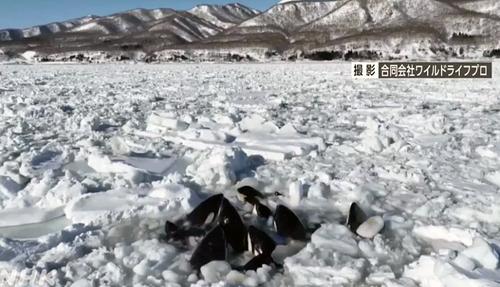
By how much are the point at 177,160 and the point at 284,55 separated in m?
88.1

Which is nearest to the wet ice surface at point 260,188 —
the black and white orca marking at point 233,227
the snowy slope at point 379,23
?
the black and white orca marking at point 233,227

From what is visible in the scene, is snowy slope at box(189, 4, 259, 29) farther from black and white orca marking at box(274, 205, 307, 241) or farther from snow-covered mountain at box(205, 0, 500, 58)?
black and white orca marking at box(274, 205, 307, 241)

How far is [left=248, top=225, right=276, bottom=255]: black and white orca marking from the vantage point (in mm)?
3102

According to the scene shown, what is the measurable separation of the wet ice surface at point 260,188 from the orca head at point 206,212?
0.18 meters

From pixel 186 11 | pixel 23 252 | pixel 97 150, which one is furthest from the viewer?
pixel 186 11

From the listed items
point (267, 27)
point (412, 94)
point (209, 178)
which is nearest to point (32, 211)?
point (209, 178)

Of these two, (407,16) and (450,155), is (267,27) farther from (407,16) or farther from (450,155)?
(450,155)

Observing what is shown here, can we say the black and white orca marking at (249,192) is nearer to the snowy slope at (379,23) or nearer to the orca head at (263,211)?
the orca head at (263,211)

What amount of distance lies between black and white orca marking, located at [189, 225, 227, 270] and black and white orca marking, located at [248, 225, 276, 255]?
0.19 m

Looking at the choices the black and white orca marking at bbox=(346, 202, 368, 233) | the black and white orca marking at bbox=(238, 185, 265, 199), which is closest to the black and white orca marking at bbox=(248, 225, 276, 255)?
the black and white orca marking at bbox=(346, 202, 368, 233)

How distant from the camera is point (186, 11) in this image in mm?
177000

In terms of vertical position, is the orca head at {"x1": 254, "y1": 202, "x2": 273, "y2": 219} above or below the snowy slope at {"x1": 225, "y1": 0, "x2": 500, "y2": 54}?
below

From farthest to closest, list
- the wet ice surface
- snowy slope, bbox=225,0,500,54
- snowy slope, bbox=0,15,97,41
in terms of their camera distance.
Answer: snowy slope, bbox=0,15,97,41 → snowy slope, bbox=225,0,500,54 → the wet ice surface

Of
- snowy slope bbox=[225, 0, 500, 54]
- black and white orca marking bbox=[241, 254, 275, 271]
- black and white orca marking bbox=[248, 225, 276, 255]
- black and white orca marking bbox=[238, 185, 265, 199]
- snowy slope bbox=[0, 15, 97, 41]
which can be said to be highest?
snowy slope bbox=[0, 15, 97, 41]
